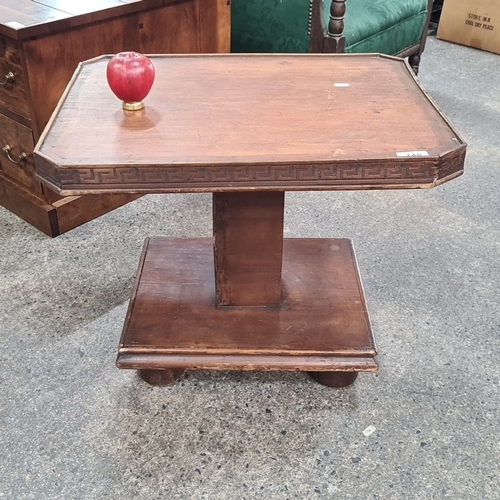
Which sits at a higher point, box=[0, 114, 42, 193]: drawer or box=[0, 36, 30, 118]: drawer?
box=[0, 36, 30, 118]: drawer

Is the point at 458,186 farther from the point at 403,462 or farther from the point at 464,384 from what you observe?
the point at 403,462

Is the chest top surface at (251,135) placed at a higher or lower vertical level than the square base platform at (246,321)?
higher

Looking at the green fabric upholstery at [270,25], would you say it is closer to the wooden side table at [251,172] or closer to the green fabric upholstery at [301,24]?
the green fabric upholstery at [301,24]

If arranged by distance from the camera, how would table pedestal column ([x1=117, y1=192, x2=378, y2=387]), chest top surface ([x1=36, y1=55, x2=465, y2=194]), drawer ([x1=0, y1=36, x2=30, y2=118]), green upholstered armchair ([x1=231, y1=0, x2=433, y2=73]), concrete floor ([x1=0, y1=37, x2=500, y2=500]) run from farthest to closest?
green upholstered armchair ([x1=231, y1=0, x2=433, y2=73]) < drawer ([x1=0, y1=36, x2=30, y2=118]) < table pedestal column ([x1=117, y1=192, x2=378, y2=387]) < concrete floor ([x1=0, y1=37, x2=500, y2=500]) < chest top surface ([x1=36, y1=55, x2=465, y2=194])

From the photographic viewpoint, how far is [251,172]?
3.29 ft

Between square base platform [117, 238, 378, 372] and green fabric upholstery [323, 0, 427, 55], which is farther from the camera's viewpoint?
green fabric upholstery [323, 0, 427, 55]

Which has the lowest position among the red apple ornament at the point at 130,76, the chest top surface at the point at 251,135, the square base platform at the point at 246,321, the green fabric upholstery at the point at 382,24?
the square base platform at the point at 246,321

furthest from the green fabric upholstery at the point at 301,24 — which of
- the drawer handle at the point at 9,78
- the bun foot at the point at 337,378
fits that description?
the bun foot at the point at 337,378

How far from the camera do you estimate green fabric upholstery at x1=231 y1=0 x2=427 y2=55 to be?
2.17 meters

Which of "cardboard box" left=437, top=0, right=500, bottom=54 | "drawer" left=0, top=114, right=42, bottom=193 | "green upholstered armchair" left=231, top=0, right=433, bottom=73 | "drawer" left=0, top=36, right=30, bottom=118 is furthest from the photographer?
"cardboard box" left=437, top=0, right=500, bottom=54

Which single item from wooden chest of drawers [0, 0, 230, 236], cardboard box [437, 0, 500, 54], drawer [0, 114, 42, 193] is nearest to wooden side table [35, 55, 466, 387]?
wooden chest of drawers [0, 0, 230, 236]

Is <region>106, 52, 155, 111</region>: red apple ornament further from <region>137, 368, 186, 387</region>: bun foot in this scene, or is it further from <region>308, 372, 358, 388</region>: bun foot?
<region>308, 372, 358, 388</region>: bun foot

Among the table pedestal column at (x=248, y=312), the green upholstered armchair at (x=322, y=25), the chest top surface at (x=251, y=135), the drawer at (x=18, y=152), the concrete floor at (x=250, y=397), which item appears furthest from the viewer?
the green upholstered armchair at (x=322, y=25)

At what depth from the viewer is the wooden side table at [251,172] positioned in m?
1.00
